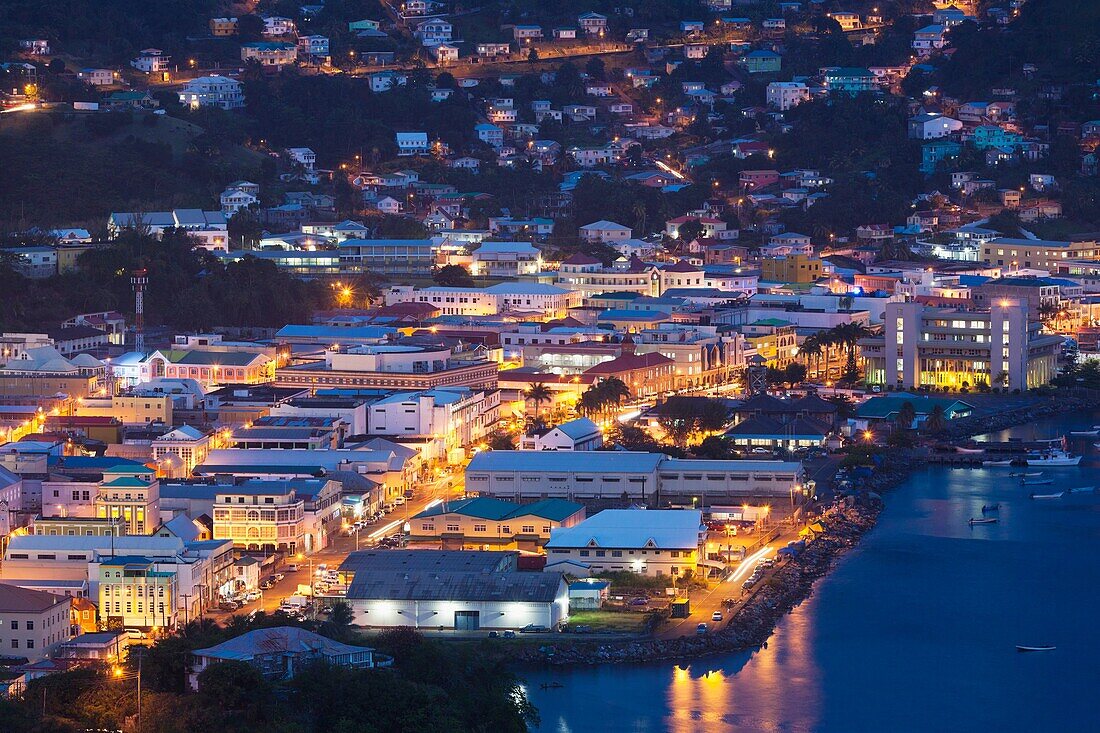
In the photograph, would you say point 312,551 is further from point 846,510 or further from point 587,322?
point 587,322

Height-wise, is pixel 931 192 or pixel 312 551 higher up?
pixel 931 192

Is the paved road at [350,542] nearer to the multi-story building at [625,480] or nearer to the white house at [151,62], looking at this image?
the multi-story building at [625,480]

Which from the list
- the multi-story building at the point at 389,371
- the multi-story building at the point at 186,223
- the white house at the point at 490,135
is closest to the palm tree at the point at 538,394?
the multi-story building at the point at 389,371

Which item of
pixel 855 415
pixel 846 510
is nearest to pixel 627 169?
pixel 855 415

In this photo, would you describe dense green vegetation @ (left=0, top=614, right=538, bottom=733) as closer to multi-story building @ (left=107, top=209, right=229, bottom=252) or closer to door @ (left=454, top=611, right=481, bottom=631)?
door @ (left=454, top=611, right=481, bottom=631)

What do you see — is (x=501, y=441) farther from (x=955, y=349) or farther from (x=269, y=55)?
(x=269, y=55)

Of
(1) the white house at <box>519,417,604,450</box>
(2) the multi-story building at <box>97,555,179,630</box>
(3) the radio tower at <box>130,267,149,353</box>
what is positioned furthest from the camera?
(3) the radio tower at <box>130,267,149,353</box>

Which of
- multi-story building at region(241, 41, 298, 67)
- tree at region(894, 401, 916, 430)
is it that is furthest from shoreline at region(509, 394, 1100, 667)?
multi-story building at region(241, 41, 298, 67)
